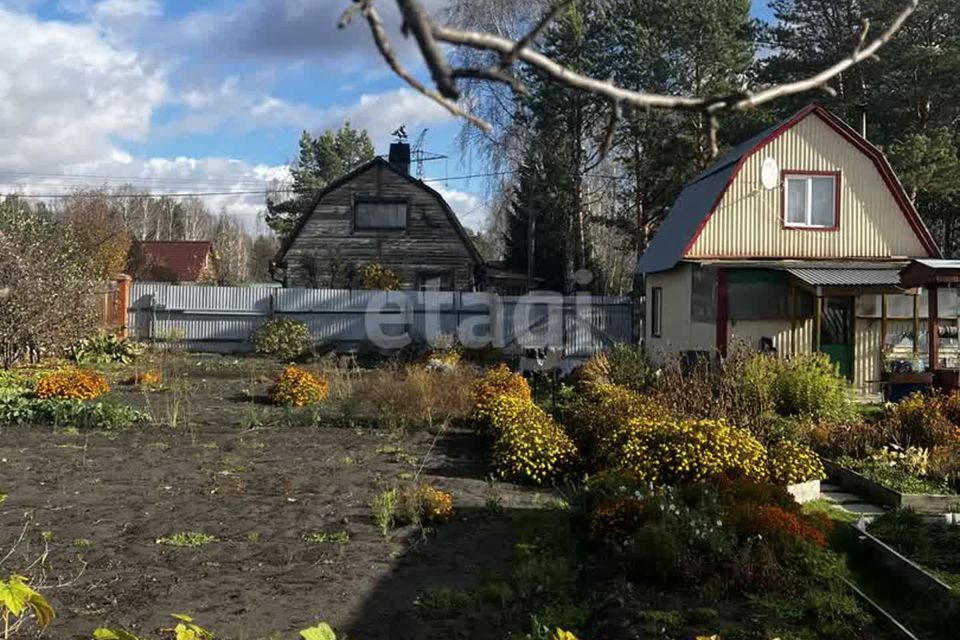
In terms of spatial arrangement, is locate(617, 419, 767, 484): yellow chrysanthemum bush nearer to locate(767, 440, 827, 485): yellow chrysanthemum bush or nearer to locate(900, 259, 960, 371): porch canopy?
locate(767, 440, 827, 485): yellow chrysanthemum bush

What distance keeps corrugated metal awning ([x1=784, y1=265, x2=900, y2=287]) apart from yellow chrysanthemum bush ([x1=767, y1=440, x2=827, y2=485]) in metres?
8.64

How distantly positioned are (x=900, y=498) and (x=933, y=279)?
7.74m

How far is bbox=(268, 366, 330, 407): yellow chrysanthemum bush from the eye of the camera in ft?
46.4

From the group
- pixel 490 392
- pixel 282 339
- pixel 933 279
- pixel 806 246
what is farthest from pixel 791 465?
pixel 282 339

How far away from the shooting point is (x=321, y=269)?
31.2 metres

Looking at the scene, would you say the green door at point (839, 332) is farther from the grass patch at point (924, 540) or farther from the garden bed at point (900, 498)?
the grass patch at point (924, 540)

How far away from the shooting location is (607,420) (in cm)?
978

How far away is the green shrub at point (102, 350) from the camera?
20.9m

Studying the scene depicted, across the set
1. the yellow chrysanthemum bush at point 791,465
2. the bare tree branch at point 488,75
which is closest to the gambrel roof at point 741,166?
the yellow chrysanthemum bush at point 791,465

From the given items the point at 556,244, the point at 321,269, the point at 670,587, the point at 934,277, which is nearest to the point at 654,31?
the point at 556,244

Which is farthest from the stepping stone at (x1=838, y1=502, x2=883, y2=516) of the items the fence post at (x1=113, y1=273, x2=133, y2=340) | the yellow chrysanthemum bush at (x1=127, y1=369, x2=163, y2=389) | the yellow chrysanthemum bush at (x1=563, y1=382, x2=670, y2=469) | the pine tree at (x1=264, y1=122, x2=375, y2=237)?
the pine tree at (x1=264, y1=122, x2=375, y2=237)

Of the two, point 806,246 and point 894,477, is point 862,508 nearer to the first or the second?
point 894,477

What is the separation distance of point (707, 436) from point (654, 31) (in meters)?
25.0

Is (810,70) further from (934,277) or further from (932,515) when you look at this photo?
(932,515)
